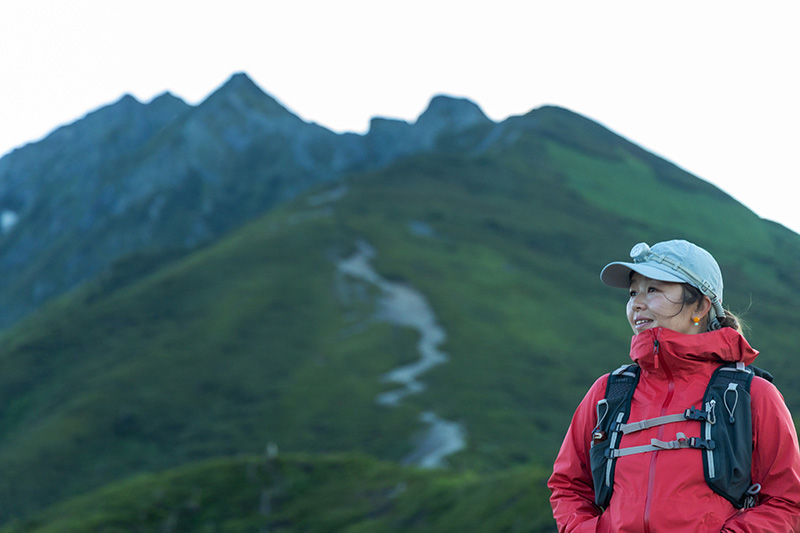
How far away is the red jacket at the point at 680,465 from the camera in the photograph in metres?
4.95

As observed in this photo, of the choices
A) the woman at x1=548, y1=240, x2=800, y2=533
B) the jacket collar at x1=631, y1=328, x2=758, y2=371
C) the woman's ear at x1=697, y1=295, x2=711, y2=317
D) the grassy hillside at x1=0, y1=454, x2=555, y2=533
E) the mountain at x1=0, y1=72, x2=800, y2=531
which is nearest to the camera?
the woman at x1=548, y1=240, x2=800, y2=533

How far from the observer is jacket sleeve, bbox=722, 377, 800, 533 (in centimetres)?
488

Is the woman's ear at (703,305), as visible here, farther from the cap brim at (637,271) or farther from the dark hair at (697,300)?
the cap brim at (637,271)

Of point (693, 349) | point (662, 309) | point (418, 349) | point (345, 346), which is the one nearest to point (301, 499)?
point (662, 309)

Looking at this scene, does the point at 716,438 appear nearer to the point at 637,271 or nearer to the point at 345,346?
the point at 637,271

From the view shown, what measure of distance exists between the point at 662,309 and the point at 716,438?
928 millimetres

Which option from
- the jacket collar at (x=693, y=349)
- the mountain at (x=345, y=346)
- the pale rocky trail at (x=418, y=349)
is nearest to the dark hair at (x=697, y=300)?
the jacket collar at (x=693, y=349)

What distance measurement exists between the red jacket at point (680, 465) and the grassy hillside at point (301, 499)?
886 inches

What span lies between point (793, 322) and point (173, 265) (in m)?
118

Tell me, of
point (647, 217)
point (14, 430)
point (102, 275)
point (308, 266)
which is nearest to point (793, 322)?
point (647, 217)

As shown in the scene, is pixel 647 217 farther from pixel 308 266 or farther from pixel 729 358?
pixel 729 358

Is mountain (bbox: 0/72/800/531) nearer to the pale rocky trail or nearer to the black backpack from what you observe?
the pale rocky trail

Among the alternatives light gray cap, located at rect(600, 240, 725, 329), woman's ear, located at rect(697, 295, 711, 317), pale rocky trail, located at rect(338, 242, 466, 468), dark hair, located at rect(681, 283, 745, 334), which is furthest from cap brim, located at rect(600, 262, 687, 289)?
pale rocky trail, located at rect(338, 242, 466, 468)

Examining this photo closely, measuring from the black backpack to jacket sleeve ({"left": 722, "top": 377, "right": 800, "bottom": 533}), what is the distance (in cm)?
6
